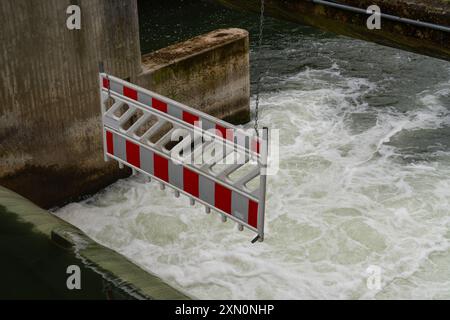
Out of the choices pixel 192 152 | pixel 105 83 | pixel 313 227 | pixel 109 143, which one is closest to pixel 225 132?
pixel 192 152

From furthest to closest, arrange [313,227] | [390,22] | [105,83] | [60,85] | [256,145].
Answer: [313,227] < [60,85] < [390,22] < [105,83] < [256,145]

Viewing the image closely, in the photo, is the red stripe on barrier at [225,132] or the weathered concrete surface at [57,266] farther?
the red stripe on barrier at [225,132]

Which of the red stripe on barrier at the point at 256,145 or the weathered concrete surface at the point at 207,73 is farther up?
the red stripe on barrier at the point at 256,145

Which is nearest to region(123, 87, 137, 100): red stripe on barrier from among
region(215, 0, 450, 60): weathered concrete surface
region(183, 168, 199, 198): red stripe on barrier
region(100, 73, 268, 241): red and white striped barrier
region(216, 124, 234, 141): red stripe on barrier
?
region(100, 73, 268, 241): red and white striped barrier

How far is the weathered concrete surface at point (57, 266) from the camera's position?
383 centimetres

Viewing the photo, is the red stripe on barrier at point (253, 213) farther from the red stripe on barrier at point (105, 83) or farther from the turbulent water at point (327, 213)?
the red stripe on barrier at point (105, 83)

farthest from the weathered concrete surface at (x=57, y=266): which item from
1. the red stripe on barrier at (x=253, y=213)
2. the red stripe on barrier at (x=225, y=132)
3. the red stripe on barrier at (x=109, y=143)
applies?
the red stripe on barrier at (x=109, y=143)

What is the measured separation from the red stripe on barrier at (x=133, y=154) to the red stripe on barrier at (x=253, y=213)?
1.27 meters

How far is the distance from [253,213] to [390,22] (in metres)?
3.20

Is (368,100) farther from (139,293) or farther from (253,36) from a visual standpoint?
(139,293)

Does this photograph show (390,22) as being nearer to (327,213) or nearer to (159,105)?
(327,213)

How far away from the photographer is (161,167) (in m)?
5.47
